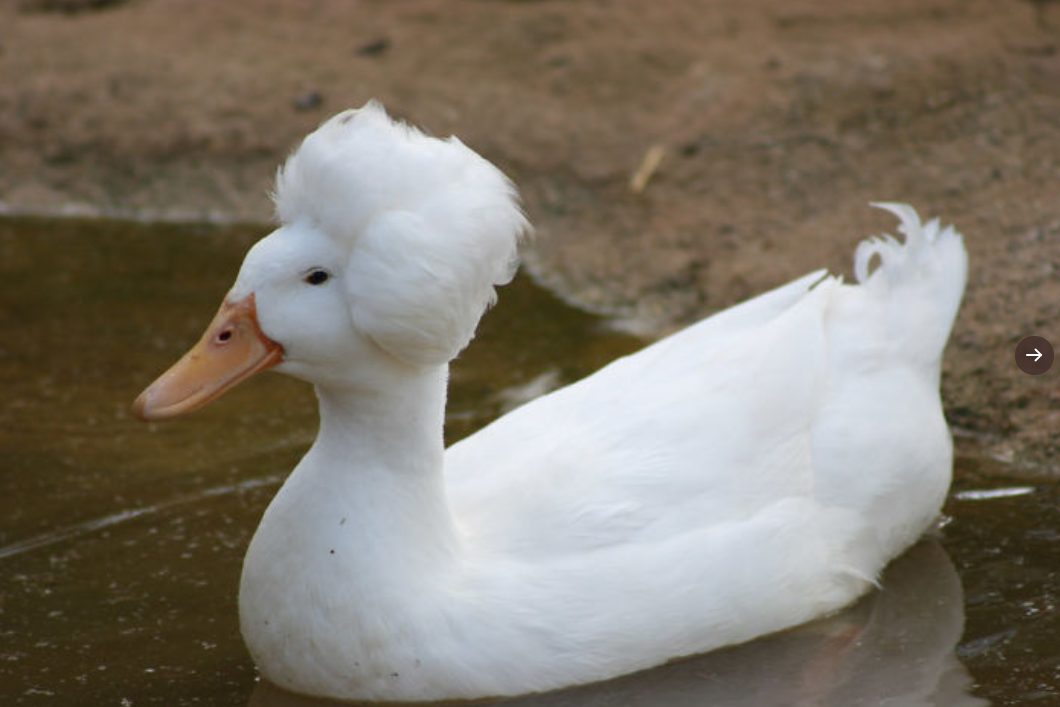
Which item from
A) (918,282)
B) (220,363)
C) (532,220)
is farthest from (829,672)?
(532,220)

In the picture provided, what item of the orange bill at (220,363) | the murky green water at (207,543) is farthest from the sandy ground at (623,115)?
the orange bill at (220,363)

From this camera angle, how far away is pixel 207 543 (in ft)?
16.0

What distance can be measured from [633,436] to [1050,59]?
416cm

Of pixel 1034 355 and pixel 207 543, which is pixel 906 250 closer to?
pixel 1034 355

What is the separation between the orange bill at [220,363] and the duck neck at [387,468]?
0.21 meters

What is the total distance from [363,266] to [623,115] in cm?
452

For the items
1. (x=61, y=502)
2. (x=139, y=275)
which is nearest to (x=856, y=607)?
(x=61, y=502)

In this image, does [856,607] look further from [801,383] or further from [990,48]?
[990,48]

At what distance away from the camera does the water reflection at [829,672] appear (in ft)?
13.0

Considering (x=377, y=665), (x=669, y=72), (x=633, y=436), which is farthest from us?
(x=669, y=72)

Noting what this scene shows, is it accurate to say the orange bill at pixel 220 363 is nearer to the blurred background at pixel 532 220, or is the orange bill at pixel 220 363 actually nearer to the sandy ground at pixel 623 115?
the blurred background at pixel 532 220

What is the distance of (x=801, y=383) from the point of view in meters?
4.51

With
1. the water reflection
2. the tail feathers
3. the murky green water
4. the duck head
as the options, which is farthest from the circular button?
the duck head

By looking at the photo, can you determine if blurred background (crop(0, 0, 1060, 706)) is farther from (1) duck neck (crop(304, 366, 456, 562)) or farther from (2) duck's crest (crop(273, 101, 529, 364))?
(2) duck's crest (crop(273, 101, 529, 364))
